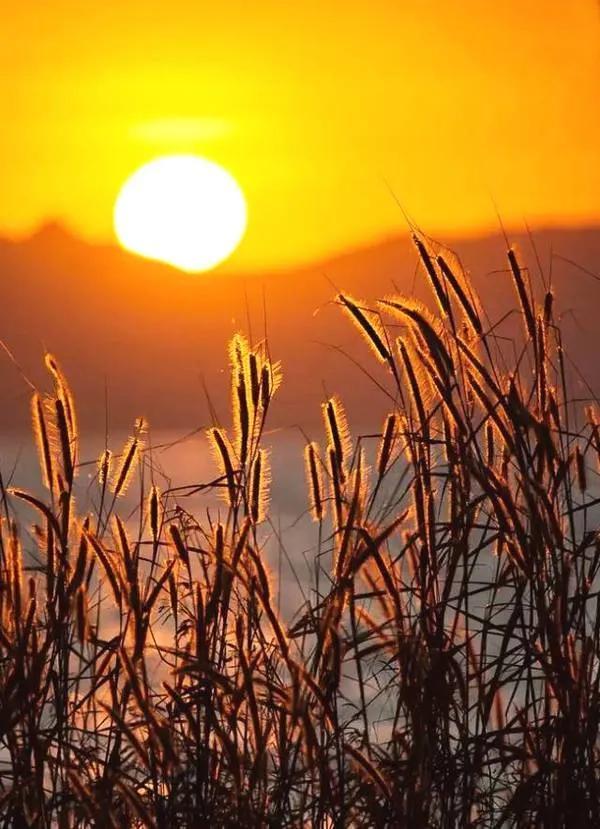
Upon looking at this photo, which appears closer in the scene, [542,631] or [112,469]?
[542,631]

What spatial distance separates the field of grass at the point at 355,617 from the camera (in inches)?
75.1

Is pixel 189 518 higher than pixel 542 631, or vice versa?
pixel 189 518

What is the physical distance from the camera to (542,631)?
1930mm

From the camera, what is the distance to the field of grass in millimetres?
1907

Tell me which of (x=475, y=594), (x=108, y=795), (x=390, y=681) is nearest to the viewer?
(x=108, y=795)

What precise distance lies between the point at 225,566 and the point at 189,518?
313mm

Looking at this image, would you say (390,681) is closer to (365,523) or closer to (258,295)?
(365,523)

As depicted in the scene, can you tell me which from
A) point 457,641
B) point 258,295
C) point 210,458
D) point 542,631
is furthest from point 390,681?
point 258,295

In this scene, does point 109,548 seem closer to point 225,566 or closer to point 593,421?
point 225,566

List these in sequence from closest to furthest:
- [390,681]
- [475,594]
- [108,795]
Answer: [108,795] < [475,594] < [390,681]

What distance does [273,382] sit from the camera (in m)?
2.07

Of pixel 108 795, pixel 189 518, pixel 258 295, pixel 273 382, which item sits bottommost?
pixel 108 795

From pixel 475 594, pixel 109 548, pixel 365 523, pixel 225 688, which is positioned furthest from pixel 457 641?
pixel 109 548

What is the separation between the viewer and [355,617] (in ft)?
6.29
